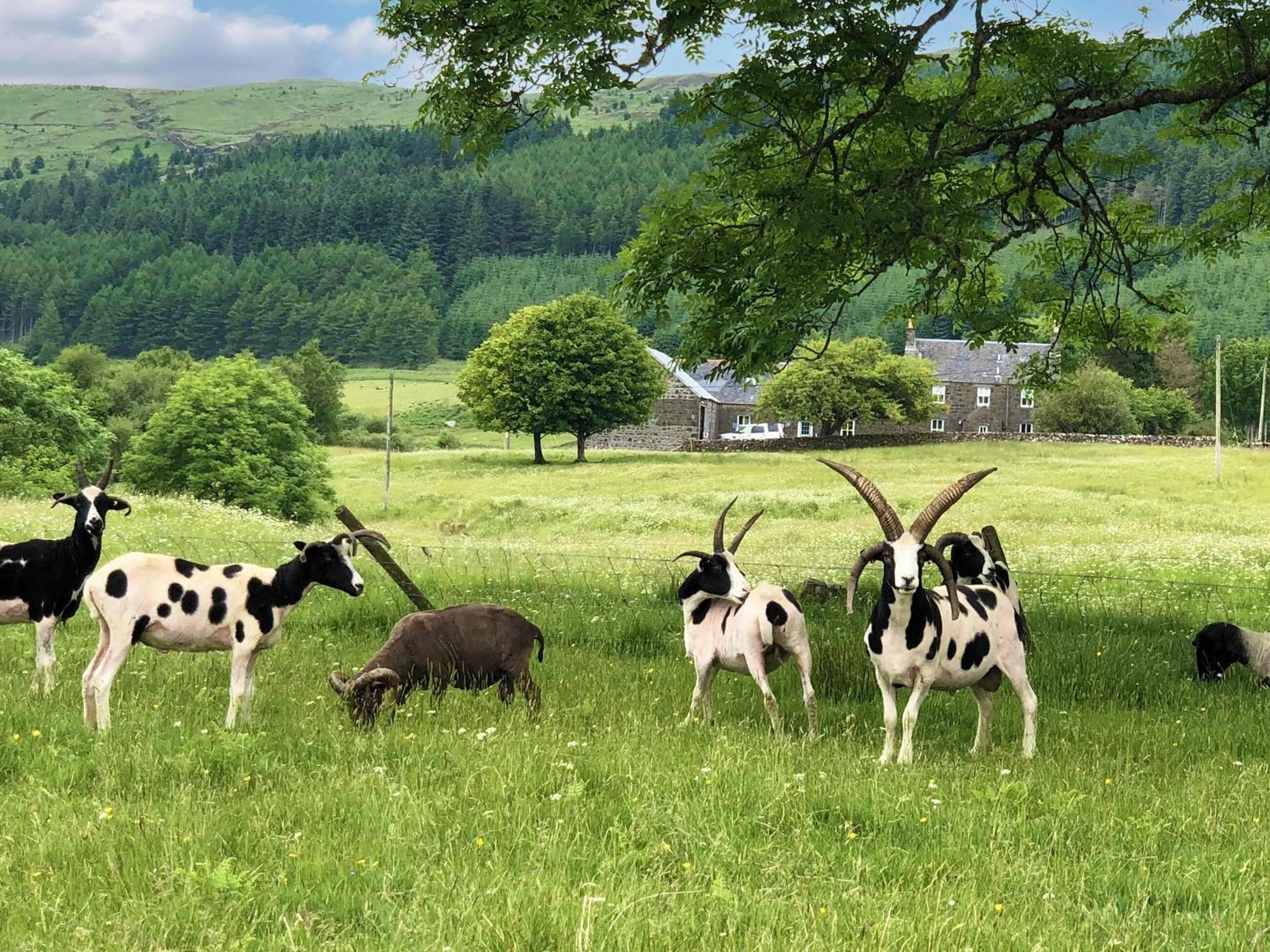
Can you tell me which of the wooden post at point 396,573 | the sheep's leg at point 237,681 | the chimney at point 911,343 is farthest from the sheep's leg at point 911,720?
the chimney at point 911,343

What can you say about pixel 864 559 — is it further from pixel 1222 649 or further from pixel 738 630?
pixel 1222 649

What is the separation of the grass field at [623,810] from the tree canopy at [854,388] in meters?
89.7

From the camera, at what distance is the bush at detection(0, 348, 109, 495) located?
71.2 meters

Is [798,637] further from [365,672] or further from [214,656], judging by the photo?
[214,656]

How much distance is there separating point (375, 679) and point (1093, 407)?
118 m

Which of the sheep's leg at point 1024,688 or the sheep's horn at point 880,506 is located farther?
the sheep's leg at point 1024,688

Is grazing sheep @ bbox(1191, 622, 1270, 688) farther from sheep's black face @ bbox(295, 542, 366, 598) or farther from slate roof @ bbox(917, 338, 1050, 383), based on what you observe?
slate roof @ bbox(917, 338, 1050, 383)

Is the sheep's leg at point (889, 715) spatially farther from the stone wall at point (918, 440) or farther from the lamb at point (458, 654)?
the stone wall at point (918, 440)

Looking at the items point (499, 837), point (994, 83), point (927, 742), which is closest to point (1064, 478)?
point (994, 83)

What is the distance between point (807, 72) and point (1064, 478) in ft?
210

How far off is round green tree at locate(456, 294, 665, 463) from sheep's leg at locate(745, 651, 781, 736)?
8933cm

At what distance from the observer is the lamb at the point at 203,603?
10.6 m

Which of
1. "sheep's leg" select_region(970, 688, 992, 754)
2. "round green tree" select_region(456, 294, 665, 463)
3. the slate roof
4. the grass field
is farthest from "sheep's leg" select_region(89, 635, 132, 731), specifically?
the slate roof

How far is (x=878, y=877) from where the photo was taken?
22.7ft
